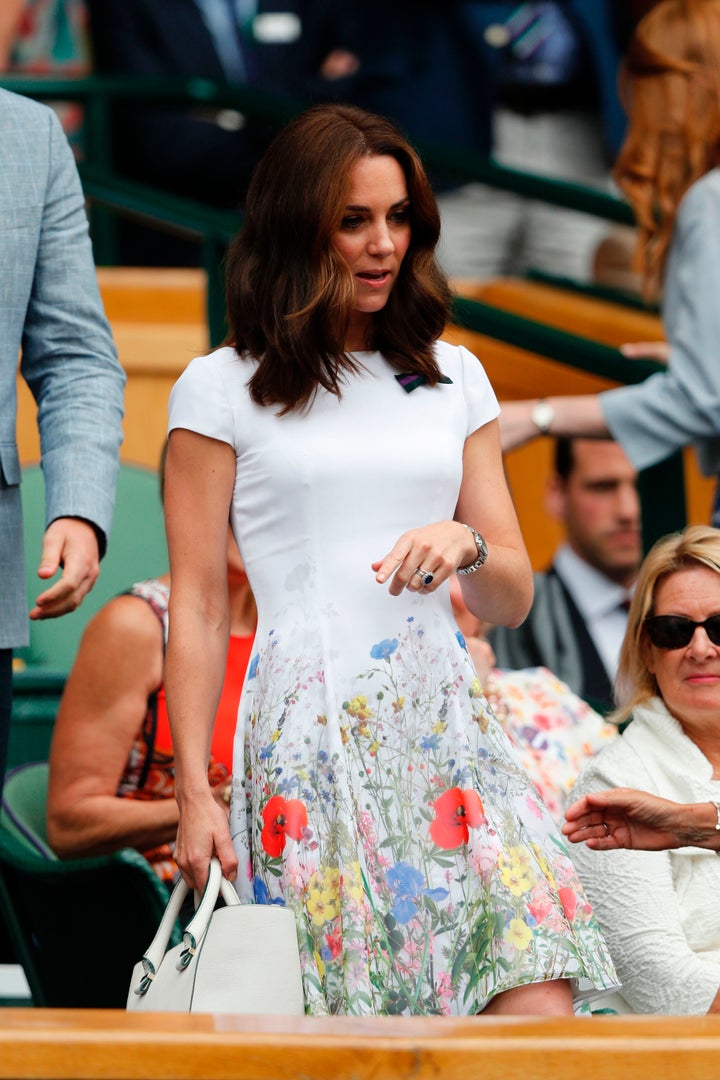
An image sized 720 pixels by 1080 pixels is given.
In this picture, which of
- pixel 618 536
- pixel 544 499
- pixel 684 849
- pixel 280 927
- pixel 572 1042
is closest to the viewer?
pixel 572 1042

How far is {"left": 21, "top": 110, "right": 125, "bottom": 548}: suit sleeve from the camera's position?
2557 mm

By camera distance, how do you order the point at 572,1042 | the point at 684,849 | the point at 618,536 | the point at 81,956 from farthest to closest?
the point at 618,536
the point at 81,956
the point at 684,849
the point at 572,1042

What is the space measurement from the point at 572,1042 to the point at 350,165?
116 centimetres

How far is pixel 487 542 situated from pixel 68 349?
2.24 feet

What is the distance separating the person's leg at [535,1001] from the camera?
2242 millimetres

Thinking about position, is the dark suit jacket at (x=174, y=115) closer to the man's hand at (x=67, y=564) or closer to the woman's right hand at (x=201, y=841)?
the man's hand at (x=67, y=564)

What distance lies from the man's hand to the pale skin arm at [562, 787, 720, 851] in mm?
731

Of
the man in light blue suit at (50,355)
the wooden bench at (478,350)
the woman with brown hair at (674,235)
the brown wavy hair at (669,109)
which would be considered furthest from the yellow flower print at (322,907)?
the wooden bench at (478,350)

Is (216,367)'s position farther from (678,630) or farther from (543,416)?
(543,416)

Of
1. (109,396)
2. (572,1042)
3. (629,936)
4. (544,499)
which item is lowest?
(544,499)

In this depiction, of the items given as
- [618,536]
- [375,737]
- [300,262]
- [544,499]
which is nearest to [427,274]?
[300,262]

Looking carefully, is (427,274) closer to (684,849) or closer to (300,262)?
(300,262)

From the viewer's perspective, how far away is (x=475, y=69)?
596 cm

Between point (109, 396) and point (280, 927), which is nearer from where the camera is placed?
point (280, 927)
